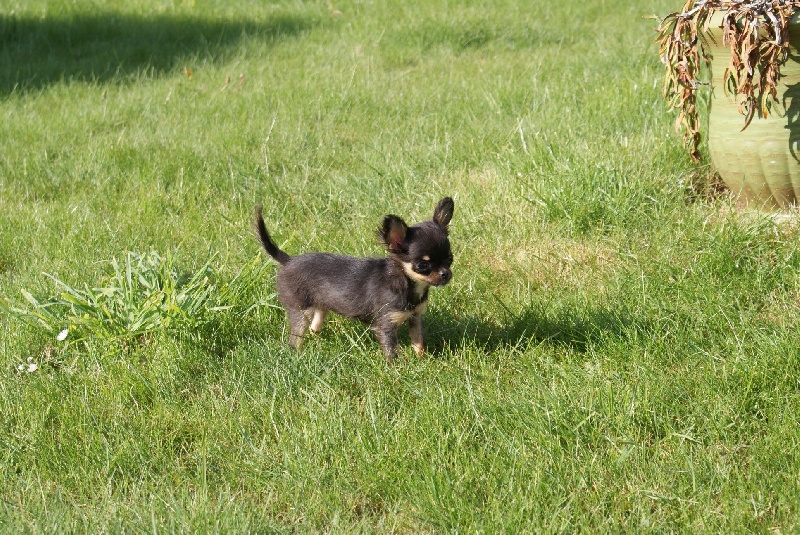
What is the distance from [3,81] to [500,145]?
18.7 ft

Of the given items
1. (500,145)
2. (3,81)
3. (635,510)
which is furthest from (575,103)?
(3,81)

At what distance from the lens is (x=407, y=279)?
4.43 metres

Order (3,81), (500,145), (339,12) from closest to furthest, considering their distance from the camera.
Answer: (500,145) < (3,81) < (339,12)

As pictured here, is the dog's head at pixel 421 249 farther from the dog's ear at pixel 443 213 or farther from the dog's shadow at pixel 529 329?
the dog's shadow at pixel 529 329

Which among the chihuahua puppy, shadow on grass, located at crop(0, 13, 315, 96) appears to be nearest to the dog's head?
the chihuahua puppy

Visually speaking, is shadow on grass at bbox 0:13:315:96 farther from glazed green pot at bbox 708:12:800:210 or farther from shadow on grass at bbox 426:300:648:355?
glazed green pot at bbox 708:12:800:210

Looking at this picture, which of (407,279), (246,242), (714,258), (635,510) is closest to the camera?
(635,510)

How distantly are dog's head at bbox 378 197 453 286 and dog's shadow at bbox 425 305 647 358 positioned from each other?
0.43 meters

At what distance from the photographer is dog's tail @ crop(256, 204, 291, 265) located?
4.66m

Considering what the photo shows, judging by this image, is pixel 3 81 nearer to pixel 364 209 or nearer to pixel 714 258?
pixel 364 209

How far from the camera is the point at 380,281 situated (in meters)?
4.51

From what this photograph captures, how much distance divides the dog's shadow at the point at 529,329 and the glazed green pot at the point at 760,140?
147cm

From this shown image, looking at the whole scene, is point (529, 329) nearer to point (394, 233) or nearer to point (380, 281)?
point (380, 281)

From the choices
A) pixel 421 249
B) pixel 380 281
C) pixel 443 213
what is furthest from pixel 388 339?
pixel 443 213
